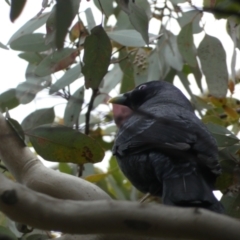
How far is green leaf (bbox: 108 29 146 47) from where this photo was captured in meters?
3.59

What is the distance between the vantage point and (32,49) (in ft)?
12.3

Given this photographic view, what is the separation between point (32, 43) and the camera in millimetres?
3758

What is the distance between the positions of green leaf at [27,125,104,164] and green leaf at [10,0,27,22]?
947 mm

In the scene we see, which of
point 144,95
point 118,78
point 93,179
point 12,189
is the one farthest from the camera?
point 118,78

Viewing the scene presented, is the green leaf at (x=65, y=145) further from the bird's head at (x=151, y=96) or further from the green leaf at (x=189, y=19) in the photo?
the green leaf at (x=189, y=19)

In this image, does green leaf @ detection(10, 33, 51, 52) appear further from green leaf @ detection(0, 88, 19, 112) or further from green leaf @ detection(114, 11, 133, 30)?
green leaf @ detection(114, 11, 133, 30)

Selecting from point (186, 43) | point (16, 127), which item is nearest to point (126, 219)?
point (16, 127)

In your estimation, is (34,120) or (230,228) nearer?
(230,228)

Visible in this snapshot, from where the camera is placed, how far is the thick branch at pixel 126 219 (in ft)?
4.61

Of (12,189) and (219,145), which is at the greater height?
(12,189)

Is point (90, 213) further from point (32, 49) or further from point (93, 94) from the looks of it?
point (32, 49)

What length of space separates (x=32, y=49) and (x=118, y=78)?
1.03 metres

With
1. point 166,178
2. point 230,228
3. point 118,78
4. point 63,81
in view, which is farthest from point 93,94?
point 230,228

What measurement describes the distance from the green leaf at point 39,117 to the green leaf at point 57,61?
0.95 ft
